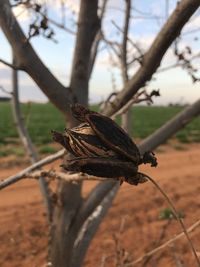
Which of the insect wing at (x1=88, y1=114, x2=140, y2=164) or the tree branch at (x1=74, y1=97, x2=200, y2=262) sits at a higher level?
the tree branch at (x1=74, y1=97, x2=200, y2=262)

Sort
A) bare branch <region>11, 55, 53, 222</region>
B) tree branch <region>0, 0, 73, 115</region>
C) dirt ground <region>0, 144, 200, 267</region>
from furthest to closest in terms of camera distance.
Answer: dirt ground <region>0, 144, 200, 267</region> < bare branch <region>11, 55, 53, 222</region> < tree branch <region>0, 0, 73, 115</region>

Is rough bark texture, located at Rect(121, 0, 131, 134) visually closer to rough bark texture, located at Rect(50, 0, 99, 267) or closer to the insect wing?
rough bark texture, located at Rect(50, 0, 99, 267)

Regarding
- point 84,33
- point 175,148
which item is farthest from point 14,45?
point 175,148

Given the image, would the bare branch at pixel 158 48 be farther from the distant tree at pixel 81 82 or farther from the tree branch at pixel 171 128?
the tree branch at pixel 171 128

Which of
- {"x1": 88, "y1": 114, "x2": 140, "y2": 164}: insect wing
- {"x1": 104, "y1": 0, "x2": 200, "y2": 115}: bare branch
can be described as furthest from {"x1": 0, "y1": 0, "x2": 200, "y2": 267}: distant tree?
{"x1": 88, "y1": 114, "x2": 140, "y2": 164}: insect wing

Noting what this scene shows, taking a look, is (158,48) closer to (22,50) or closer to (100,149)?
(22,50)

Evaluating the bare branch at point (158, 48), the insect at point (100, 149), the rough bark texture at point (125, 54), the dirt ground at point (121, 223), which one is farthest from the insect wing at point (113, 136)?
the dirt ground at point (121, 223)
